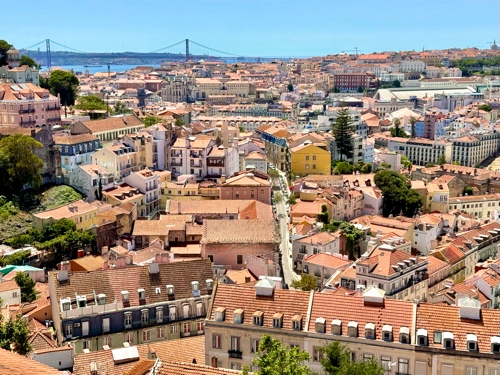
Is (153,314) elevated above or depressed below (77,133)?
below

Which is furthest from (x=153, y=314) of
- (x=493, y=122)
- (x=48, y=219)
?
(x=493, y=122)

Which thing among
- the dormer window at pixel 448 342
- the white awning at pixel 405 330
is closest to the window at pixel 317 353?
the white awning at pixel 405 330

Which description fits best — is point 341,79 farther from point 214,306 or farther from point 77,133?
point 214,306

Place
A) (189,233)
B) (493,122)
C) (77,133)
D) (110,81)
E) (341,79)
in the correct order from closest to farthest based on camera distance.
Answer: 1. (189,233)
2. (77,133)
3. (493,122)
4. (341,79)
5. (110,81)

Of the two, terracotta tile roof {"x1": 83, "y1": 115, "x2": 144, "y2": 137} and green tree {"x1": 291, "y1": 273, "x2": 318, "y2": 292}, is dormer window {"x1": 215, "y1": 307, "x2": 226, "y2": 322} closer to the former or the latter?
green tree {"x1": 291, "y1": 273, "x2": 318, "y2": 292}

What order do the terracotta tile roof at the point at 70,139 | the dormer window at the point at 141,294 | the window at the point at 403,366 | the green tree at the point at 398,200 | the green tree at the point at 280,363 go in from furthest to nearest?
the green tree at the point at 398,200 < the terracotta tile roof at the point at 70,139 < the dormer window at the point at 141,294 < the window at the point at 403,366 < the green tree at the point at 280,363

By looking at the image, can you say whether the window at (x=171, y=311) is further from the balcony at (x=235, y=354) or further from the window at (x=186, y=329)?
the balcony at (x=235, y=354)

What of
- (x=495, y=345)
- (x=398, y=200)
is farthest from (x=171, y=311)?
(x=398, y=200)
